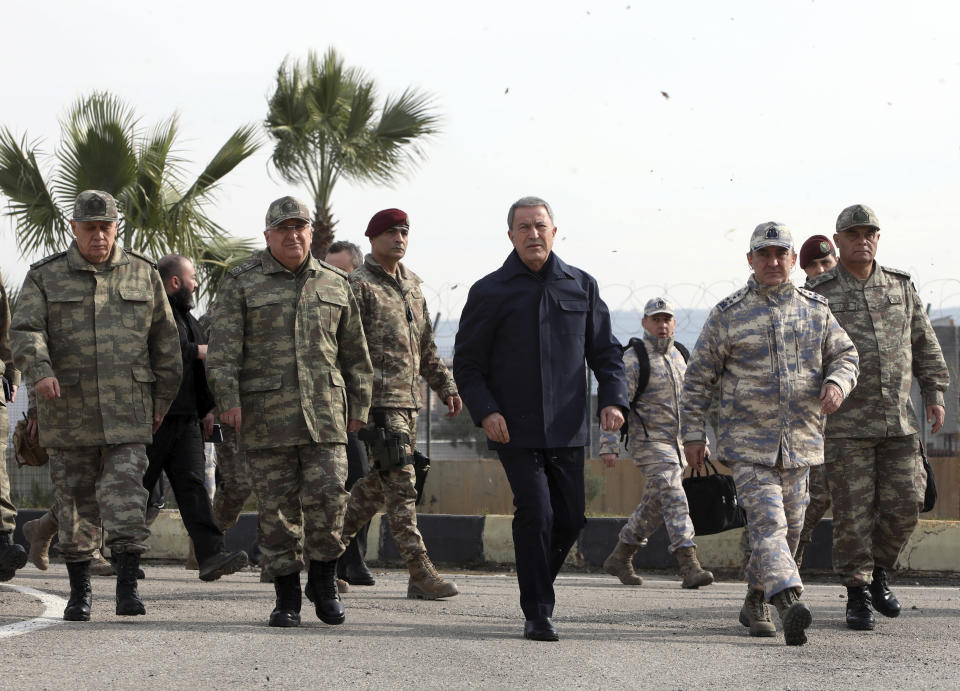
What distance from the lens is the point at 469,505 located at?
12.7 m

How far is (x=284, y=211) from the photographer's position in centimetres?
650

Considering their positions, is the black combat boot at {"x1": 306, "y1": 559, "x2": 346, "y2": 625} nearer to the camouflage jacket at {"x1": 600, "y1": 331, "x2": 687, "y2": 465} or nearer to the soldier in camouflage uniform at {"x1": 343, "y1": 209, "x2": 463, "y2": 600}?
the soldier in camouflage uniform at {"x1": 343, "y1": 209, "x2": 463, "y2": 600}

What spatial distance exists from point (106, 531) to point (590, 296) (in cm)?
253

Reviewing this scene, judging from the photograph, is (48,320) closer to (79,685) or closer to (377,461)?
(377,461)

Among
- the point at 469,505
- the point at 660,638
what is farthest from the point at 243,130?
the point at 660,638

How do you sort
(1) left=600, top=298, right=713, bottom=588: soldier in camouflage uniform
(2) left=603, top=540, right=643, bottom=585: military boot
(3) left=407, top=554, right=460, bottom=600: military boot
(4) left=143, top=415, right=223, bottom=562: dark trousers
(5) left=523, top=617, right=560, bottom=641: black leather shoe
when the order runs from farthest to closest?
(2) left=603, top=540, right=643, bottom=585: military boot → (1) left=600, top=298, right=713, bottom=588: soldier in camouflage uniform → (3) left=407, top=554, right=460, bottom=600: military boot → (4) left=143, top=415, right=223, bottom=562: dark trousers → (5) left=523, top=617, right=560, bottom=641: black leather shoe

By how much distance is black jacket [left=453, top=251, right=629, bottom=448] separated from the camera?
6.24 m

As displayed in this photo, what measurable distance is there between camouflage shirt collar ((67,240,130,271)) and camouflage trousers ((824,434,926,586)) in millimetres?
3660

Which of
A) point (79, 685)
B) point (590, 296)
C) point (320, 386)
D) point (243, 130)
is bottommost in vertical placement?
point (79, 685)

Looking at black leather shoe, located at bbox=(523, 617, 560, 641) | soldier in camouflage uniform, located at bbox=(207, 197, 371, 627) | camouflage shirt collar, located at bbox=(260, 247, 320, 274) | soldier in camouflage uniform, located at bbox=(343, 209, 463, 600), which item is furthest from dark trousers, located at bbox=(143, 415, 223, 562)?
black leather shoe, located at bbox=(523, 617, 560, 641)

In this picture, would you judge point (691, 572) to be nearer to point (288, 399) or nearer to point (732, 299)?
point (732, 299)

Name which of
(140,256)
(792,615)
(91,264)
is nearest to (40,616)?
(91,264)

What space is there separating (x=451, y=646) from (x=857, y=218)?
307 cm

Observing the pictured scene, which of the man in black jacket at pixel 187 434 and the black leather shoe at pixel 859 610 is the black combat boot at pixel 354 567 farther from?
the black leather shoe at pixel 859 610
